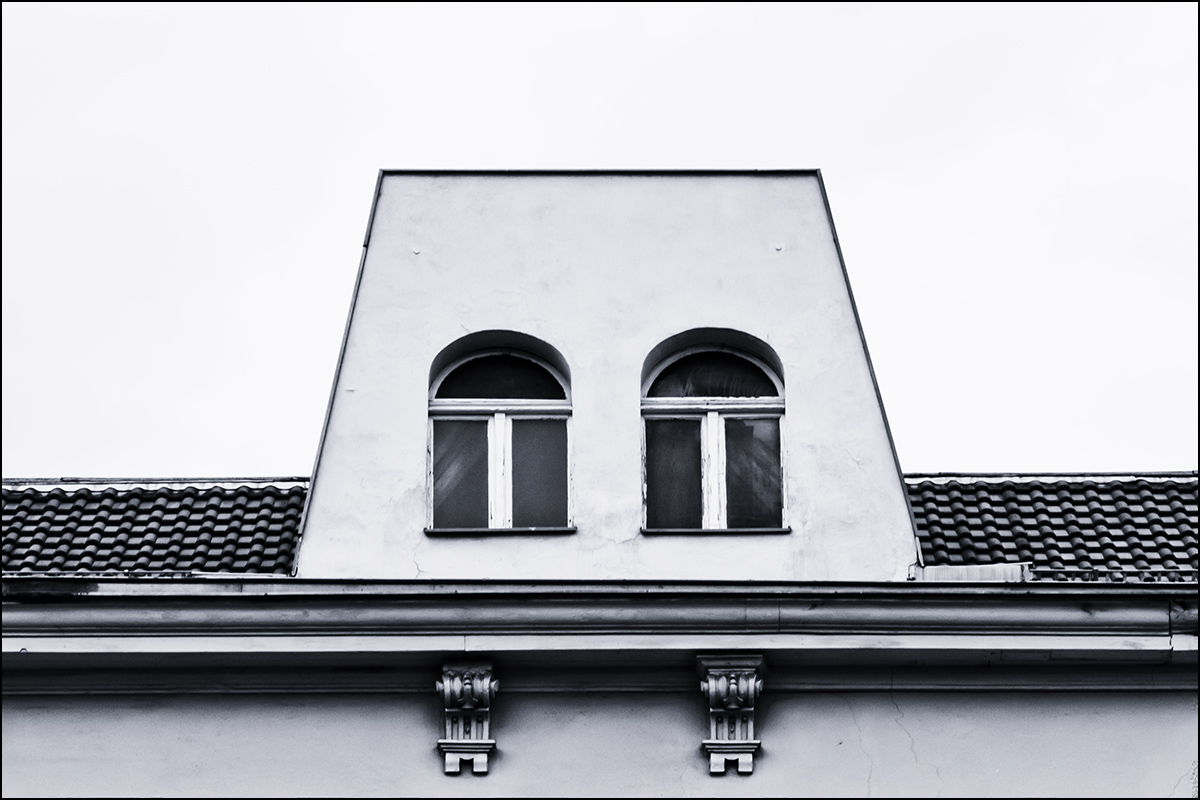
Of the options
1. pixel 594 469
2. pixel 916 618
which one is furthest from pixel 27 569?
pixel 916 618

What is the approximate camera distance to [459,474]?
38.1 ft

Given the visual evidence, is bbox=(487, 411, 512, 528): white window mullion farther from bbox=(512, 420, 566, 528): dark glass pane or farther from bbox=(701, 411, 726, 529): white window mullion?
bbox=(701, 411, 726, 529): white window mullion

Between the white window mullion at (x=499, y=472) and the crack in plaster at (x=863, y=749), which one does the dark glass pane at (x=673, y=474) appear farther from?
the crack in plaster at (x=863, y=749)

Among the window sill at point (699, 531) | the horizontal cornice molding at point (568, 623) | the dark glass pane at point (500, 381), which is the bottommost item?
the horizontal cornice molding at point (568, 623)

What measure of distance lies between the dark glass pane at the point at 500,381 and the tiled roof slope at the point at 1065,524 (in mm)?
2710

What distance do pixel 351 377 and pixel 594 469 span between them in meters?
1.81

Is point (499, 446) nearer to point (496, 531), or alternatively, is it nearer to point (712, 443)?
point (496, 531)

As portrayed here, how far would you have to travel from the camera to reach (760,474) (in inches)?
460

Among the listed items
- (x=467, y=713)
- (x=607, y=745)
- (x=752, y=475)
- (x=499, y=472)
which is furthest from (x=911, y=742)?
(x=499, y=472)

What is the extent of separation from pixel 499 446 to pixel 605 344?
1.03m

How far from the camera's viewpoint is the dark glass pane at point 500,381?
1202 centimetres

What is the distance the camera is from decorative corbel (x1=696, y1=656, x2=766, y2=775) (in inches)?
406

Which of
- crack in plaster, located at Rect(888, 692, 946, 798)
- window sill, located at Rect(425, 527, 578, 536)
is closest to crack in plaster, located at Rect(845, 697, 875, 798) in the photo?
crack in plaster, located at Rect(888, 692, 946, 798)

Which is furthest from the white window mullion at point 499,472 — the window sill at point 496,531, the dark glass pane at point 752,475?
the dark glass pane at point 752,475
